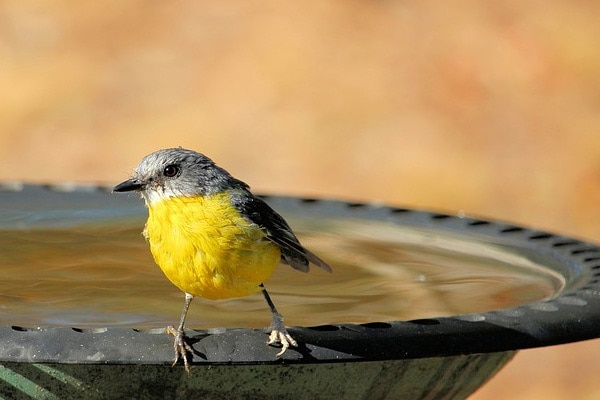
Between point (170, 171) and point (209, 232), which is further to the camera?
point (170, 171)

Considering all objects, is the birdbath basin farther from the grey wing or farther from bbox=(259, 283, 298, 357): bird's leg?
→ the grey wing

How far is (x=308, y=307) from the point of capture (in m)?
4.23

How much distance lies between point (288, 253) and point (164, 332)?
0.56 meters

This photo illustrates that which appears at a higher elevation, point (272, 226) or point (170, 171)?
point (170, 171)

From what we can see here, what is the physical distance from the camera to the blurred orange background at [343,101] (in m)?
8.87

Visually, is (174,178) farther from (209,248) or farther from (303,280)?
(303,280)

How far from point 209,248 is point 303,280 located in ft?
4.56

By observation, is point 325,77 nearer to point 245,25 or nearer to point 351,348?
point 245,25

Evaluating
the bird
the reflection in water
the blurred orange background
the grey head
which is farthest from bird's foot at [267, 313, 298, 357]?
the blurred orange background

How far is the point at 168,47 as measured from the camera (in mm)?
10461

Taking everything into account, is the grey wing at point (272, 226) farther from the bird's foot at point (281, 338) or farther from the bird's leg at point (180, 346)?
the bird's leg at point (180, 346)

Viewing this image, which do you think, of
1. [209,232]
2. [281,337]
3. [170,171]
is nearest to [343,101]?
[170,171]

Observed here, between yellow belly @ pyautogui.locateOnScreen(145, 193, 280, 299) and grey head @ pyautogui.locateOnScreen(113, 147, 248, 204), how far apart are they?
0.05 m

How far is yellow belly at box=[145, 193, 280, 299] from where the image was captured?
335 cm
